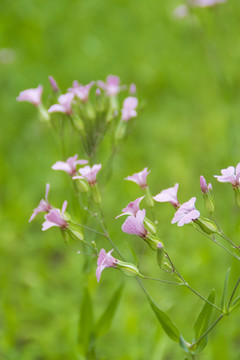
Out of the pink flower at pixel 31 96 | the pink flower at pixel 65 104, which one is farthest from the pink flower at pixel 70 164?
the pink flower at pixel 31 96

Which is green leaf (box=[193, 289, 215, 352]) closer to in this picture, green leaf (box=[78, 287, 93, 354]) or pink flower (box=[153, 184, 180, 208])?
pink flower (box=[153, 184, 180, 208])

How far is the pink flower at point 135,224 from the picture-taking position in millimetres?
1564

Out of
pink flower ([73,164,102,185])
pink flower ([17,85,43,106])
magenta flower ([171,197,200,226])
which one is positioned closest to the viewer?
magenta flower ([171,197,200,226])

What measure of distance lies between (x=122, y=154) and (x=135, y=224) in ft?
8.13

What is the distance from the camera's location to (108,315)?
2104mm

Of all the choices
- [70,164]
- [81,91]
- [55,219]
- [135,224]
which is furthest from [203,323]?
[81,91]

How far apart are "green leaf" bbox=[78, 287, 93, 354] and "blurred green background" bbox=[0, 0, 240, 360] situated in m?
0.25

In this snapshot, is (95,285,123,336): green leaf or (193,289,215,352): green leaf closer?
(193,289,215,352): green leaf

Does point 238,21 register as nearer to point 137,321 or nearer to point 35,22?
point 35,22

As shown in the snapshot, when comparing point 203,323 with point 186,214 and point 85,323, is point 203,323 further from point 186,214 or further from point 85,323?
point 85,323

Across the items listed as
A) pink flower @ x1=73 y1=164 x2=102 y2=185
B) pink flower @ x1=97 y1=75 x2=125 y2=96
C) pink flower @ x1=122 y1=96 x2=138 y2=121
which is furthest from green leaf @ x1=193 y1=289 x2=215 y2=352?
pink flower @ x1=97 y1=75 x2=125 y2=96

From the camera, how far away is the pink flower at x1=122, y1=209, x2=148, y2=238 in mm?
1564

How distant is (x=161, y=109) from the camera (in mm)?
4625

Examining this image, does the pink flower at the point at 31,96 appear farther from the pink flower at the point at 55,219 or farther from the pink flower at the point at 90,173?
the pink flower at the point at 55,219
